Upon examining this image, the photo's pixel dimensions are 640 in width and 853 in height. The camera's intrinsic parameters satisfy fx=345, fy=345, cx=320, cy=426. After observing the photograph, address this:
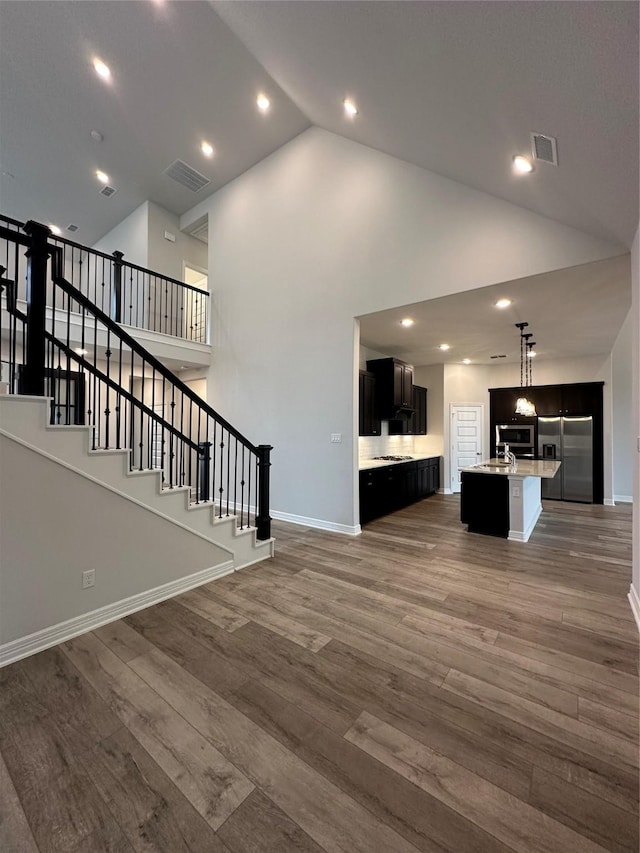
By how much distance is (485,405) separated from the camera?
8234mm

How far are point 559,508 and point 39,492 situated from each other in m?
7.78

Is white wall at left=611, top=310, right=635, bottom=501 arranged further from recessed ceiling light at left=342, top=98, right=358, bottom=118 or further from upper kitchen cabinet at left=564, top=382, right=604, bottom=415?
recessed ceiling light at left=342, top=98, right=358, bottom=118

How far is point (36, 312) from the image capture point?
2.43m

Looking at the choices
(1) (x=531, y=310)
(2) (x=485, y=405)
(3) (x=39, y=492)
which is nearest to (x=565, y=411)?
(2) (x=485, y=405)

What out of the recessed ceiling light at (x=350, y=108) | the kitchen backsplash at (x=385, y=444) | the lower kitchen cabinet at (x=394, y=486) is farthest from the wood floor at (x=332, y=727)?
the recessed ceiling light at (x=350, y=108)

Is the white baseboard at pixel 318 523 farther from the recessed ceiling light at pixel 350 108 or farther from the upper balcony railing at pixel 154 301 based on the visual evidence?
the recessed ceiling light at pixel 350 108

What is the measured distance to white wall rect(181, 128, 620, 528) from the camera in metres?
3.82

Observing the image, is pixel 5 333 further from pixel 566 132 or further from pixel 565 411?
pixel 565 411

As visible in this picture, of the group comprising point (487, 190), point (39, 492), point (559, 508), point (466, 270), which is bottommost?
point (559, 508)

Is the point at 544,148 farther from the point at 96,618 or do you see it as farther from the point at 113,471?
the point at 96,618

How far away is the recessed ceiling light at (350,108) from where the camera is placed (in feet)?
11.7

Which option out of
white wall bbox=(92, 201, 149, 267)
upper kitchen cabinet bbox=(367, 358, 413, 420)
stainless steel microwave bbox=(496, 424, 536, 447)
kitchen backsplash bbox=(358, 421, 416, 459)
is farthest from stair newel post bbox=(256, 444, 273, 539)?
stainless steel microwave bbox=(496, 424, 536, 447)

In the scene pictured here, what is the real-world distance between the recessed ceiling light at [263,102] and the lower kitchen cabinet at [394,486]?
18.7 feet

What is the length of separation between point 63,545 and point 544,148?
4.37m
